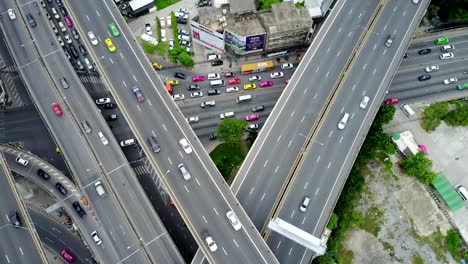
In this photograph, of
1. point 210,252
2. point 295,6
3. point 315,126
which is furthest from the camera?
point 295,6

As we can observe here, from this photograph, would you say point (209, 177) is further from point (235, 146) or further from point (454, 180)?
point (454, 180)

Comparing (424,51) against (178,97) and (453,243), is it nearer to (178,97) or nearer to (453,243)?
(453,243)

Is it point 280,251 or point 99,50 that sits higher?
point 99,50

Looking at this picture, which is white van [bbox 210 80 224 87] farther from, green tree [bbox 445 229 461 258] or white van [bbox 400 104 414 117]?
green tree [bbox 445 229 461 258]

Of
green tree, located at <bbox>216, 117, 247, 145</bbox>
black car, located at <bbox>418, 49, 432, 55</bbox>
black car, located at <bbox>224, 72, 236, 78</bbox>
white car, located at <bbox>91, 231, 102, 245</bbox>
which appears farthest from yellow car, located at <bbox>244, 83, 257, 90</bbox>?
white car, located at <bbox>91, 231, 102, 245</bbox>

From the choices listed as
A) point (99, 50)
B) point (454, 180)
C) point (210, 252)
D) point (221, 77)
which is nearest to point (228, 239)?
point (210, 252)

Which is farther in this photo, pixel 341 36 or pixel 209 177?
pixel 341 36
